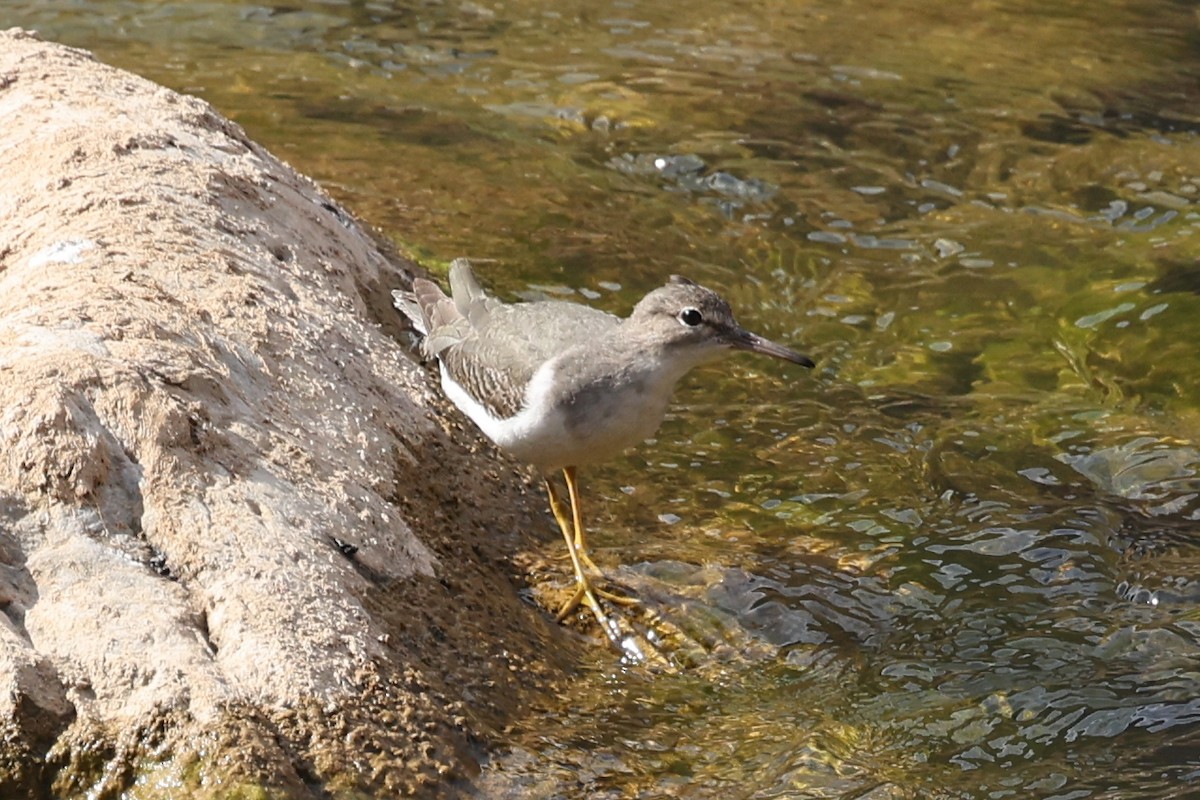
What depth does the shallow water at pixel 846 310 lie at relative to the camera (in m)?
5.08

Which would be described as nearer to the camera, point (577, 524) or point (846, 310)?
point (577, 524)

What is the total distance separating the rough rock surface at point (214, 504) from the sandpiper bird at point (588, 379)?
0.99 ft

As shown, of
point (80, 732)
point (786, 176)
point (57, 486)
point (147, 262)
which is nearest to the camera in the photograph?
point (80, 732)

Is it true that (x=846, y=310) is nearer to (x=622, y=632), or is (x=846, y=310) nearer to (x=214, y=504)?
(x=622, y=632)

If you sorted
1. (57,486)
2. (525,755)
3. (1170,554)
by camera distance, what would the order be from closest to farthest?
1. (57,486)
2. (525,755)
3. (1170,554)

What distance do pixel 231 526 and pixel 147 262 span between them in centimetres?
149

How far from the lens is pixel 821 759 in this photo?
484 cm

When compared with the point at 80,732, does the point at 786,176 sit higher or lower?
lower

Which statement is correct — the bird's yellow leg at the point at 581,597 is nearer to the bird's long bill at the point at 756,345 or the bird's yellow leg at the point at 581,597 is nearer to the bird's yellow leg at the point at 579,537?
the bird's yellow leg at the point at 579,537

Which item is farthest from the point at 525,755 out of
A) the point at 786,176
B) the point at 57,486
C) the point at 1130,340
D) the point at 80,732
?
the point at 786,176

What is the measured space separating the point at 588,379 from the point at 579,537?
29.7 inches

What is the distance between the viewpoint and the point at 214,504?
4.48 meters

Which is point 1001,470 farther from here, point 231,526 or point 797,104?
point 797,104

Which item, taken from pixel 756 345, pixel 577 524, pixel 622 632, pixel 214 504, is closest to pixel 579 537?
pixel 577 524
